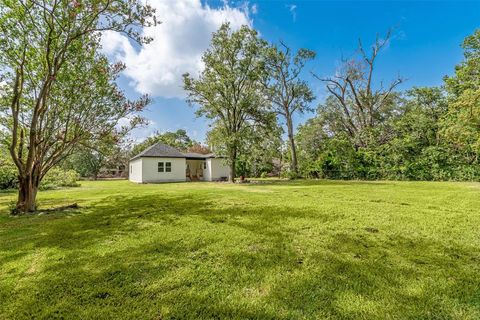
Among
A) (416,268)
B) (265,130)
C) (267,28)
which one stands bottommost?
(416,268)

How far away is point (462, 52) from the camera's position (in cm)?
1780

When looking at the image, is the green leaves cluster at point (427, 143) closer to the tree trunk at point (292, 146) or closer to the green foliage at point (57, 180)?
the tree trunk at point (292, 146)

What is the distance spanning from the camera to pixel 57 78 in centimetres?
665

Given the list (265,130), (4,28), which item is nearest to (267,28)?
(265,130)

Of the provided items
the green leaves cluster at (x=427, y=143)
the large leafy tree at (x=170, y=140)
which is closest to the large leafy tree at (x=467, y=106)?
the green leaves cluster at (x=427, y=143)

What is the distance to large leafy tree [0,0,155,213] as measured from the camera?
6.05 metres

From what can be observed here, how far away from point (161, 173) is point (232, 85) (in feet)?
33.5

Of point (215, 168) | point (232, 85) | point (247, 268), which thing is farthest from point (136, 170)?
point (247, 268)

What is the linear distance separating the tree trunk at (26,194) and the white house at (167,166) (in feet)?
45.0

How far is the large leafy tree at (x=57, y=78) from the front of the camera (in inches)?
238

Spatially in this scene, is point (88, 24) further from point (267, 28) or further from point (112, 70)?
point (267, 28)

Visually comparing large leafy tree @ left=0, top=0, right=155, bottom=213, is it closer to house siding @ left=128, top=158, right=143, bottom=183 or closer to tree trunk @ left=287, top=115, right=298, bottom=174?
house siding @ left=128, top=158, right=143, bottom=183

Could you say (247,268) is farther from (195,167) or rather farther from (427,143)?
(195,167)

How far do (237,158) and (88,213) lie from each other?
12608mm
